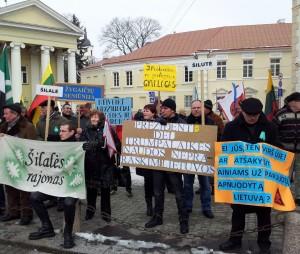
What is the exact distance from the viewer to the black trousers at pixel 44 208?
575 cm

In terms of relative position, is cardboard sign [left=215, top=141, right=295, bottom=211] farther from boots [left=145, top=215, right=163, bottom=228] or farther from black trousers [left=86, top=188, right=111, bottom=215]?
black trousers [left=86, top=188, right=111, bottom=215]

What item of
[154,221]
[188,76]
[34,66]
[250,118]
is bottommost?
[154,221]

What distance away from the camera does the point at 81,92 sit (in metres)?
8.10

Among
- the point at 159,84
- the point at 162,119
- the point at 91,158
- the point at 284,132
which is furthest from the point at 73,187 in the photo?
the point at 159,84

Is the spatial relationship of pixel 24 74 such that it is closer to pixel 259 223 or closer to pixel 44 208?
pixel 44 208

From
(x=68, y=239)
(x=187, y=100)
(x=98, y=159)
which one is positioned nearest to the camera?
(x=68, y=239)

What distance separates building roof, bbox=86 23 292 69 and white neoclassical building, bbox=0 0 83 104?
24.2 ft

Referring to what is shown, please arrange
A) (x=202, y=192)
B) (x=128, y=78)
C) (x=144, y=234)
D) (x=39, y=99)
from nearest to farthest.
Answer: (x=144, y=234) < (x=202, y=192) < (x=39, y=99) < (x=128, y=78)

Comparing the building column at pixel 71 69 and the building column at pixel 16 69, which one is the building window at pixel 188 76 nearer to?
the building column at pixel 71 69

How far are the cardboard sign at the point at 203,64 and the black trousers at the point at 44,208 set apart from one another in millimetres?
2764

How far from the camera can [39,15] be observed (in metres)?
50.0

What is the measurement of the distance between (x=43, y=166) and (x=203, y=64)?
2.88m

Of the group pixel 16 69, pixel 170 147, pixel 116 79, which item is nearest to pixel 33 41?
pixel 16 69

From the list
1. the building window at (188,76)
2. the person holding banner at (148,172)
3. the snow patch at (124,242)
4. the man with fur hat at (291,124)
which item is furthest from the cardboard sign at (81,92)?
the building window at (188,76)
